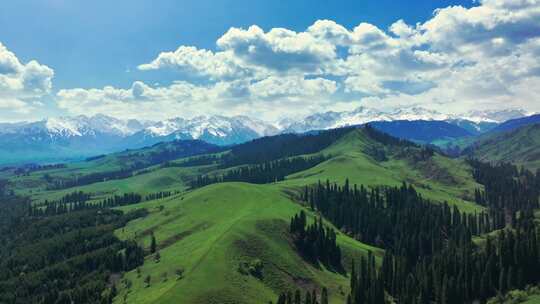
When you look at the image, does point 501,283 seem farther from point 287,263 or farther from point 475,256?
point 287,263

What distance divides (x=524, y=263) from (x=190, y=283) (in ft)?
371

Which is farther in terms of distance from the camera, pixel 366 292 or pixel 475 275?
pixel 366 292

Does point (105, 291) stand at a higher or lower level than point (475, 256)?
lower

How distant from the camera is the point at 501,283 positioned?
154m

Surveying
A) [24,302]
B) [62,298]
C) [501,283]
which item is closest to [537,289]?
[501,283]

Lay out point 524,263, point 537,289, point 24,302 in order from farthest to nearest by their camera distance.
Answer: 1. point 24,302
2. point 524,263
3. point 537,289

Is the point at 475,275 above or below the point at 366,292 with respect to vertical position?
above

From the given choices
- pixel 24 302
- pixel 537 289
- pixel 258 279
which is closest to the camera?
pixel 537 289

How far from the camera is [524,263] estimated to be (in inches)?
6280

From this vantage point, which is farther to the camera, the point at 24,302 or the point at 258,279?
the point at 24,302

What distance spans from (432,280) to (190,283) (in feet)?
275

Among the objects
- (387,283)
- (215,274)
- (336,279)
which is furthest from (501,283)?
(215,274)

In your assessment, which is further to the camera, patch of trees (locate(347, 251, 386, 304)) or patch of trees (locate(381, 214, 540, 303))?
patch of trees (locate(347, 251, 386, 304))

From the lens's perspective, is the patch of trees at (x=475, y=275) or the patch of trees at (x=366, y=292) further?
the patch of trees at (x=366, y=292)
